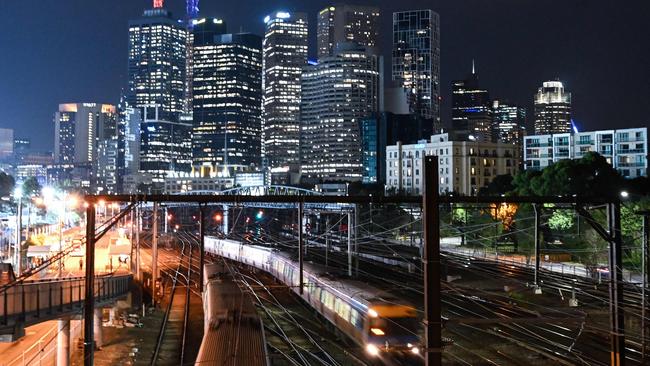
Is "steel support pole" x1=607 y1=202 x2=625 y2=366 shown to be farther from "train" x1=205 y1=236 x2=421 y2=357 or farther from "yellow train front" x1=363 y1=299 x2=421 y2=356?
"yellow train front" x1=363 y1=299 x2=421 y2=356

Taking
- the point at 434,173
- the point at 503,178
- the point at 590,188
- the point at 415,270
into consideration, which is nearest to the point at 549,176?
the point at 590,188

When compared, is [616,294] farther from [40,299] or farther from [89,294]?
[40,299]

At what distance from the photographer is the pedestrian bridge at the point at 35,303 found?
18.2 m

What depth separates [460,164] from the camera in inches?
3954

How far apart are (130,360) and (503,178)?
236 feet

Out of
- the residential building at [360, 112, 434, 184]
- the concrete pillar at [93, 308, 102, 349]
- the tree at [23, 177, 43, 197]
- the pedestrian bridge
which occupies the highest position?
the residential building at [360, 112, 434, 184]

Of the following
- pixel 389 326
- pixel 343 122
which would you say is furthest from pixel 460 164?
pixel 343 122

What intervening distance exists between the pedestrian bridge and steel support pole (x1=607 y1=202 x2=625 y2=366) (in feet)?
47.8

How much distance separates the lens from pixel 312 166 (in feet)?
652

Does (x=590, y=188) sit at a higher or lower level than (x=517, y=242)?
higher

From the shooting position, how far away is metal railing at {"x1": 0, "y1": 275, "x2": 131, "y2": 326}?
717 inches

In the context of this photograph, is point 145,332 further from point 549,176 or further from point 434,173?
point 549,176

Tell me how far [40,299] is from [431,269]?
1599 centimetres

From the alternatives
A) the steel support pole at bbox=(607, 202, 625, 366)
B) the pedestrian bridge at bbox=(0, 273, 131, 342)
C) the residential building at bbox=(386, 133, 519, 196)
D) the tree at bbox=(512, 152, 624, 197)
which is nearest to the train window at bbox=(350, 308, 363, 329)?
the pedestrian bridge at bbox=(0, 273, 131, 342)
